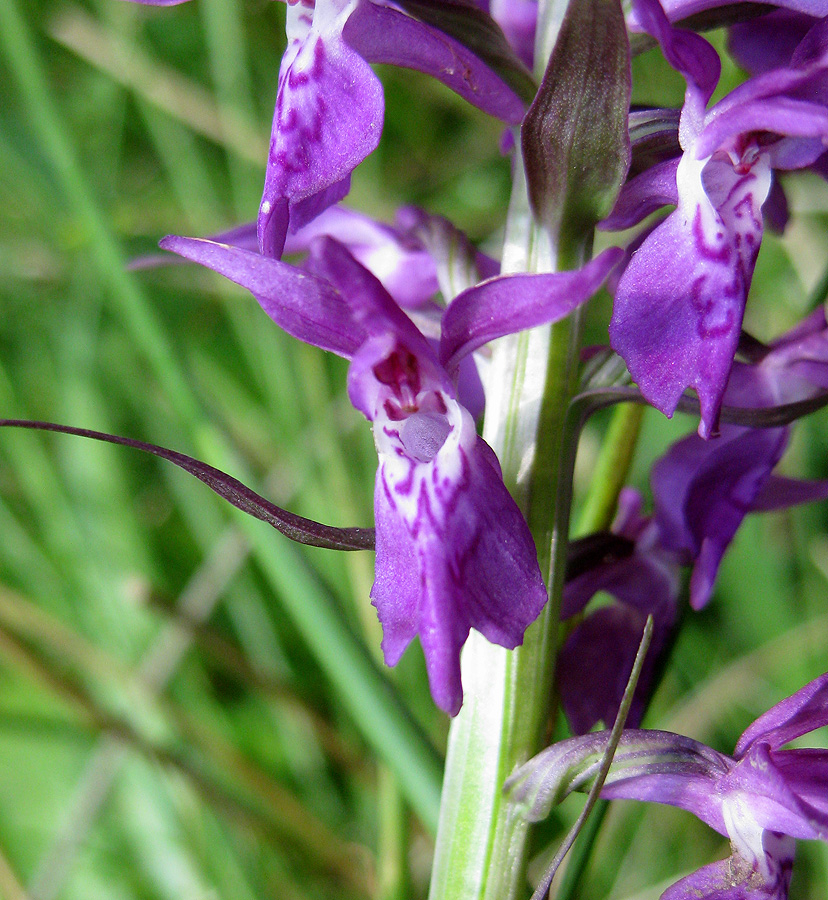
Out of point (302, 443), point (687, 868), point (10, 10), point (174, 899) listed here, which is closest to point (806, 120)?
point (10, 10)

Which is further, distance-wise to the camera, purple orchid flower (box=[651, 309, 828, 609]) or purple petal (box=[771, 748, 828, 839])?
purple orchid flower (box=[651, 309, 828, 609])

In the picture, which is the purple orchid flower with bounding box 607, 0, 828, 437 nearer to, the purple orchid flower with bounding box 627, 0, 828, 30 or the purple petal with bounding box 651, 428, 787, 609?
the purple orchid flower with bounding box 627, 0, 828, 30

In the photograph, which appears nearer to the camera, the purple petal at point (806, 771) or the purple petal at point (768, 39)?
the purple petal at point (806, 771)

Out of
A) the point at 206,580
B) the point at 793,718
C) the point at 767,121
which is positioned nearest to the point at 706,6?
the point at 767,121

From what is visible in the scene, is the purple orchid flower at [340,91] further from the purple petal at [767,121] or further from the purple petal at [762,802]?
the purple petal at [762,802]

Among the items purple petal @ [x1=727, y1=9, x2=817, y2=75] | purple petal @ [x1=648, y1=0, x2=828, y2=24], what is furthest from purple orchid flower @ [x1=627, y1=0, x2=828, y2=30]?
purple petal @ [x1=727, y1=9, x2=817, y2=75]

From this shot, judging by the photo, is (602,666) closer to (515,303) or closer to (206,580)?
(515,303)

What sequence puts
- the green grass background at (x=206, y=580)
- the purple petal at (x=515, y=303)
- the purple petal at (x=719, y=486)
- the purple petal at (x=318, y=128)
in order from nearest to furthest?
1. the purple petal at (x=515, y=303)
2. the purple petal at (x=318, y=128)
3. the purple petal at (x=719, y=486)
4. the green grass background at (x=206, y=580)

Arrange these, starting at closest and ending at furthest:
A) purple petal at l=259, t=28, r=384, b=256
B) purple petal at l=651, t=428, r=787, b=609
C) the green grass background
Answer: purple petal at l=259, t=28, r=384, b=256 < purple petal at l=651, t=428, r=787, b=609 < the green grass background

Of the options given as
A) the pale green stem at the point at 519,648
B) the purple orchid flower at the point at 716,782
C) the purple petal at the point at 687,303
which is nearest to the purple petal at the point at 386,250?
the pale green stem at the point at 519,648
